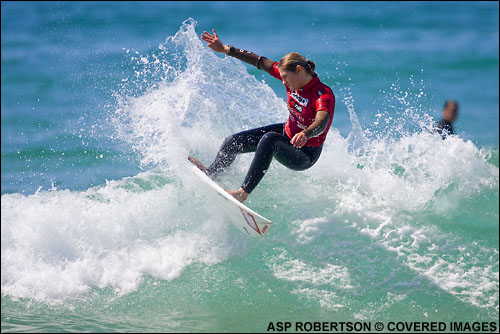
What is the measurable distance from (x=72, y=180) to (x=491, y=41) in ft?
41.9

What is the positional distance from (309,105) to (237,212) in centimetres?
124

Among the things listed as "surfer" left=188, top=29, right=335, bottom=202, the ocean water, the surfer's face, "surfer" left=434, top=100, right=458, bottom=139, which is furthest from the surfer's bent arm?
"surfer" left=434, top=100, right=458, bottom=139

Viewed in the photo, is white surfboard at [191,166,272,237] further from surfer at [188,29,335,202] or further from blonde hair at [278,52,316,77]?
blonde hair at [278,52,316,77]

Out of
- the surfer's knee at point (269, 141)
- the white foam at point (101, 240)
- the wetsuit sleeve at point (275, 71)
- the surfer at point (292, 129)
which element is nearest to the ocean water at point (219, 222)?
the white foam at point (101, 240)

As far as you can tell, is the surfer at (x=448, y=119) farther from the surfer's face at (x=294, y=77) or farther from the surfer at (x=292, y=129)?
the surfer's face at (x=294, y=77)

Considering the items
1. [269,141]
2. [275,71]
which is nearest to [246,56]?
[275,71]

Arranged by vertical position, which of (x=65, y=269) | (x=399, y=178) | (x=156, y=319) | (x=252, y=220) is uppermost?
(x=399, y=178)

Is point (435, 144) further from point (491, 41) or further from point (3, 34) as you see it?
point (3, 34)

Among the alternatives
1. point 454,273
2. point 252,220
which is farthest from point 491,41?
point 252,220

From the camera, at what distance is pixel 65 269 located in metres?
5.72

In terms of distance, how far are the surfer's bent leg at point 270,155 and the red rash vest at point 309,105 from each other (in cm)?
16

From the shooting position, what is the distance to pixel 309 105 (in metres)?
5.28

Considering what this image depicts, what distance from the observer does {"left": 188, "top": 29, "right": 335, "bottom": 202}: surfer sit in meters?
5.17

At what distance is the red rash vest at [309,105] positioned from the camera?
5164 mm
